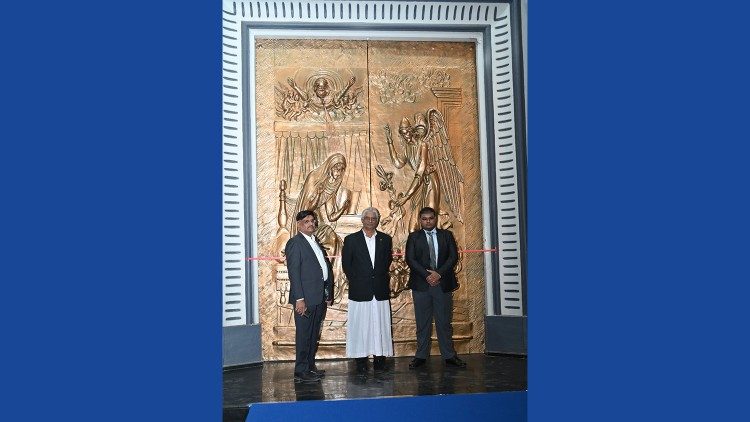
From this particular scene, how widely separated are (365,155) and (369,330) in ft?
7.32

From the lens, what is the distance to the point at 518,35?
8492mm

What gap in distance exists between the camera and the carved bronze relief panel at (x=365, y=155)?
8531mm

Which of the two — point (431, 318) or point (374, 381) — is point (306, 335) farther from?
point (431, 318)

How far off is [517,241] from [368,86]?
2.47m

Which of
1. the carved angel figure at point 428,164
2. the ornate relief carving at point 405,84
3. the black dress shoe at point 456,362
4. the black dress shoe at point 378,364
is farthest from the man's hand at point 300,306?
the ornate relief carving at point 405,84

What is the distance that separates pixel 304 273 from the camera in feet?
22.9

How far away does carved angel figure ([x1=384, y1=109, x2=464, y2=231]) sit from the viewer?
8695 mm

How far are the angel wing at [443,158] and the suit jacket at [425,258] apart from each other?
1.05 metres

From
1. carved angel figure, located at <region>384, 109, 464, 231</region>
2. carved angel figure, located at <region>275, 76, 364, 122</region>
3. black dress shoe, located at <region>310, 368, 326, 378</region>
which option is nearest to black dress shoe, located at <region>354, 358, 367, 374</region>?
black dress shoe, located at <region>310, 368, 326, 378</region>

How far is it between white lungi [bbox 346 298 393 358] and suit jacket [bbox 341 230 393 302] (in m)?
0.08

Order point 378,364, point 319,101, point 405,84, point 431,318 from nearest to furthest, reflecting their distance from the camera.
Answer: point 378,364 < point 431,318 < point 319,101 < point 405,84

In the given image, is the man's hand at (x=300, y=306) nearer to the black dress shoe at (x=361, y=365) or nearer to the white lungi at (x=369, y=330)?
the white lungi at (x=369, y=330)

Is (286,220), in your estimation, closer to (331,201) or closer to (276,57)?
(331,201)

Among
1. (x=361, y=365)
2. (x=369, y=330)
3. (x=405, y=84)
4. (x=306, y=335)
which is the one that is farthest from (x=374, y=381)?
(x=405, y=84)
